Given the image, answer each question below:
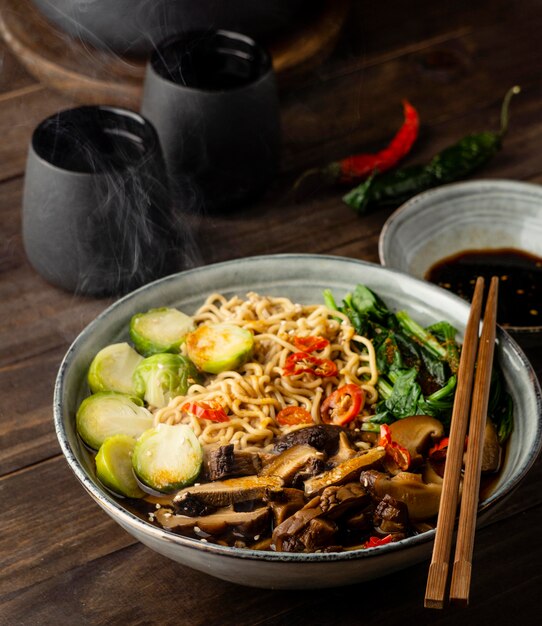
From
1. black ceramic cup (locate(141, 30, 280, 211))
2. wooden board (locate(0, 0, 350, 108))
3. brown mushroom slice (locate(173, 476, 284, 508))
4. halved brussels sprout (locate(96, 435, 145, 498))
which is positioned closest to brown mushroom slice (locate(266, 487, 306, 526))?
brown mushroom slice (locate(173, 476, 284, 508))

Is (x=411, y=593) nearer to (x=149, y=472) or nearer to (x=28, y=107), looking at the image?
(x=149, y=472)

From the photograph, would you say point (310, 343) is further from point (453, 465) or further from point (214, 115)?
point (214, 115)

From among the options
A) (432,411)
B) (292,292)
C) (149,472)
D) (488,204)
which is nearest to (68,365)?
(149,472)

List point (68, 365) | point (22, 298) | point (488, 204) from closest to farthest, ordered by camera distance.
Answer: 1. point (68, 365)
2. point (22, 298)
3. point (488, 204)

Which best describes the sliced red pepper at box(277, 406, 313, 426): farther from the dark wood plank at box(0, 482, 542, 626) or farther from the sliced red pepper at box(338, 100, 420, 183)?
the sliced red pepper at box(338, 100, 420, 183)

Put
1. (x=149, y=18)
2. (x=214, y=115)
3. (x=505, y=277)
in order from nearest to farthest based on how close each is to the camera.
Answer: (x=505, y=277)
(x=214, y=115)
(x=149, y=18)

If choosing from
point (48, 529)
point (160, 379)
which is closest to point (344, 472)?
point (160, 379)

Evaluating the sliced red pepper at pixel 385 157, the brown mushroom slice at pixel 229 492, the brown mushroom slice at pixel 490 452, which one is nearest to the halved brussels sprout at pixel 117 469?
the brown mushroom slice at pixel 229 492
